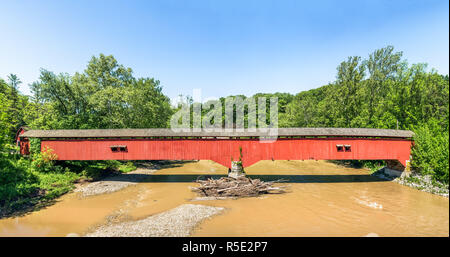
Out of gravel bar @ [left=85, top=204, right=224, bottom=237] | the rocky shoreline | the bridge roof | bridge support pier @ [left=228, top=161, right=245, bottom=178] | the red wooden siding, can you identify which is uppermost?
the bridge roof

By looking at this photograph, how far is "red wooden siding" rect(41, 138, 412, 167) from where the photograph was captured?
18703 millimetres

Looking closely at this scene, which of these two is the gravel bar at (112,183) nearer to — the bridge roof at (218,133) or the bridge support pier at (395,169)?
the bridge roof at (218,133)

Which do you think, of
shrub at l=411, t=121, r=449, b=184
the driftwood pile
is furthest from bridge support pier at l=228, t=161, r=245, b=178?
shrub at l=411, t=121, r=449, b=184

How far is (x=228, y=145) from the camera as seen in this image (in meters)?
18.8

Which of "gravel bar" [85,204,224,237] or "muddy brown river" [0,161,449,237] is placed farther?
"muddy brown river" [0,161,449,237]

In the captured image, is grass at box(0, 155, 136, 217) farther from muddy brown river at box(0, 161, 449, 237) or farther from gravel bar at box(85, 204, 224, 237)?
gravel bar at box(85, 204, 224, 237)

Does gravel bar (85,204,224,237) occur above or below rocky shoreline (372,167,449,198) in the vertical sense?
below

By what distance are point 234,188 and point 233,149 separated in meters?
4.24

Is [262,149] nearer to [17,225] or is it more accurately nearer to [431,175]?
[431,175]

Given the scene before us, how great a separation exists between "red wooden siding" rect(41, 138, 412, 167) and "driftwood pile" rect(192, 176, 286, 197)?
2.66 m

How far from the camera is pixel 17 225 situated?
34.6ft

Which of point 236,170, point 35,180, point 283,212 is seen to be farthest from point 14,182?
point 283,212

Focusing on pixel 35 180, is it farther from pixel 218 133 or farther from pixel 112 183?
pixel 218 133
